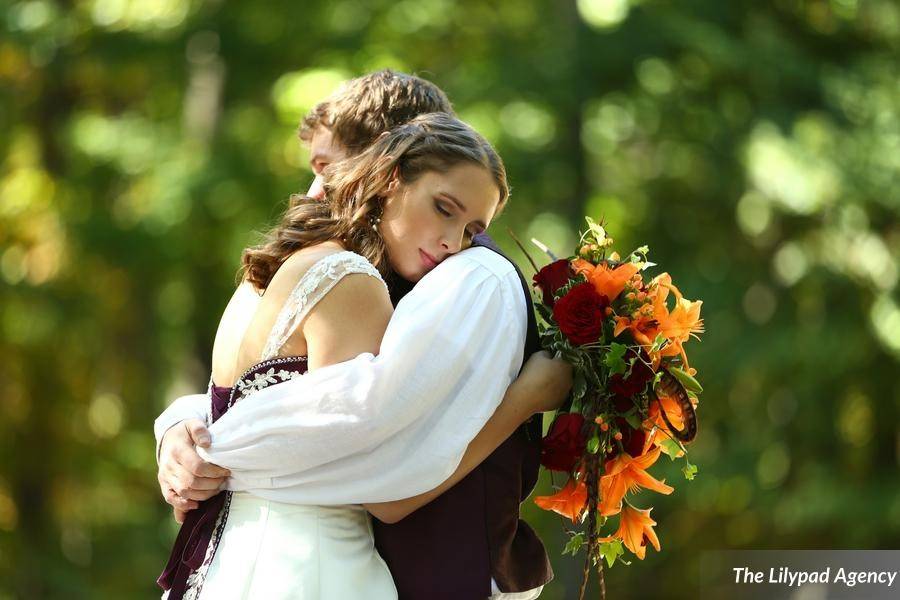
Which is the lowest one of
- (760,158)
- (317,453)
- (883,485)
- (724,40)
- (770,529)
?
(770,529)

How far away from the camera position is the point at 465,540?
2.81m

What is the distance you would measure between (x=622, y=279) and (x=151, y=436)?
9952 mm

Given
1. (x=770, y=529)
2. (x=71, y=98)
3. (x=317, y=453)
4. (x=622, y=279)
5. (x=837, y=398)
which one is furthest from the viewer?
(x=71, y=98)

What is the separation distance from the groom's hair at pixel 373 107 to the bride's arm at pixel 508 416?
0.86m

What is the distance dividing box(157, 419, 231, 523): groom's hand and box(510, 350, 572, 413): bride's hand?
0.73m

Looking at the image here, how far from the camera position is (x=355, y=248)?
300 centimetres

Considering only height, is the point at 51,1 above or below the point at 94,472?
above

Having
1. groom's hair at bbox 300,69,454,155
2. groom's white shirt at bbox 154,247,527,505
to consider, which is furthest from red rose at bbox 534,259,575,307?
groom's hair at bbox 300,69,454,155

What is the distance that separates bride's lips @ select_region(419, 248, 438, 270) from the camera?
296cm

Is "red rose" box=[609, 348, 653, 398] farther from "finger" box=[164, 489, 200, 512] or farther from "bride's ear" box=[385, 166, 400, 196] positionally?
"finger" box=[164, 489, 200, 512]

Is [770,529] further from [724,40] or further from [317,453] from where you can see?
[317,453]

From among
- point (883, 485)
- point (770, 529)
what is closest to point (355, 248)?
point (883, 485)

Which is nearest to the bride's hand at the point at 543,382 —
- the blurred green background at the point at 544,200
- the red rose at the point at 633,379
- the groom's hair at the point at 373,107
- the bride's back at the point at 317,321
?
the red rose at the point at 633,379

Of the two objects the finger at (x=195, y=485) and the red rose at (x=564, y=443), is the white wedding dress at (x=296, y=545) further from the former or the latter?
the red rose at (x=564, y=443)
